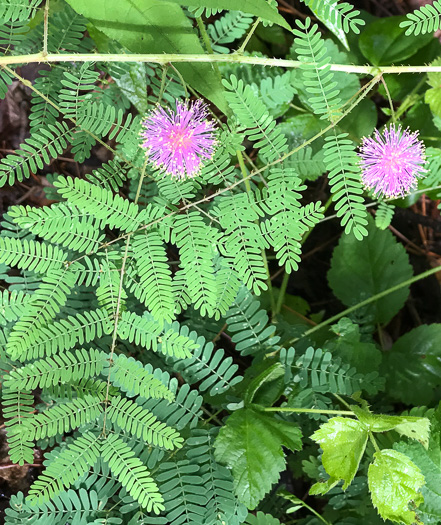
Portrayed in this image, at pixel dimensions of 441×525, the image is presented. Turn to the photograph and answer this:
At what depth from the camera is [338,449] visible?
1496mm

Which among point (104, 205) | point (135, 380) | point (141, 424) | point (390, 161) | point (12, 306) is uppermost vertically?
point (390, 161)

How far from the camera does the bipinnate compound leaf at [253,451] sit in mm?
1601

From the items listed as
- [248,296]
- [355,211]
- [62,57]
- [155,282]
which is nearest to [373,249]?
[248,296]

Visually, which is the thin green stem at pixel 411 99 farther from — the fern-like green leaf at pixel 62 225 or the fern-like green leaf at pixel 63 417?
the fern-like green leaf at pixel 63 417

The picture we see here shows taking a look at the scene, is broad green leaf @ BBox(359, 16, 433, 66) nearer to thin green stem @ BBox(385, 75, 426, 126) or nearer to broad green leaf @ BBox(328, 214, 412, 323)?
thin green stem @ BBox(385, 75, 426, 126)

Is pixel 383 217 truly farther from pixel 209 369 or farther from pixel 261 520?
pixel 261 520

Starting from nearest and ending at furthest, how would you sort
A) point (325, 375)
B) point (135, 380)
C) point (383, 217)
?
point (135, 380), point (325, 375), point (383, 217)

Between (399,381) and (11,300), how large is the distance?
162 cm

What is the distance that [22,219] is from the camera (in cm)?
142

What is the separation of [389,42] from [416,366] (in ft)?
4.57

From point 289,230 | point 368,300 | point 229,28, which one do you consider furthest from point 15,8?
point 368,300

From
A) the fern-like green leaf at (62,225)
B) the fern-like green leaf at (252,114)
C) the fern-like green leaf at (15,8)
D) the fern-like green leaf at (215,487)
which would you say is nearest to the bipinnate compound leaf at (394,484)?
the fern-like green leaf at (215,487)

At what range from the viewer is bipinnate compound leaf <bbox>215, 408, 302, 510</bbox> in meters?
1.60

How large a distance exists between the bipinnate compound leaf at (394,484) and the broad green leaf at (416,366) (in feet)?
2.14
